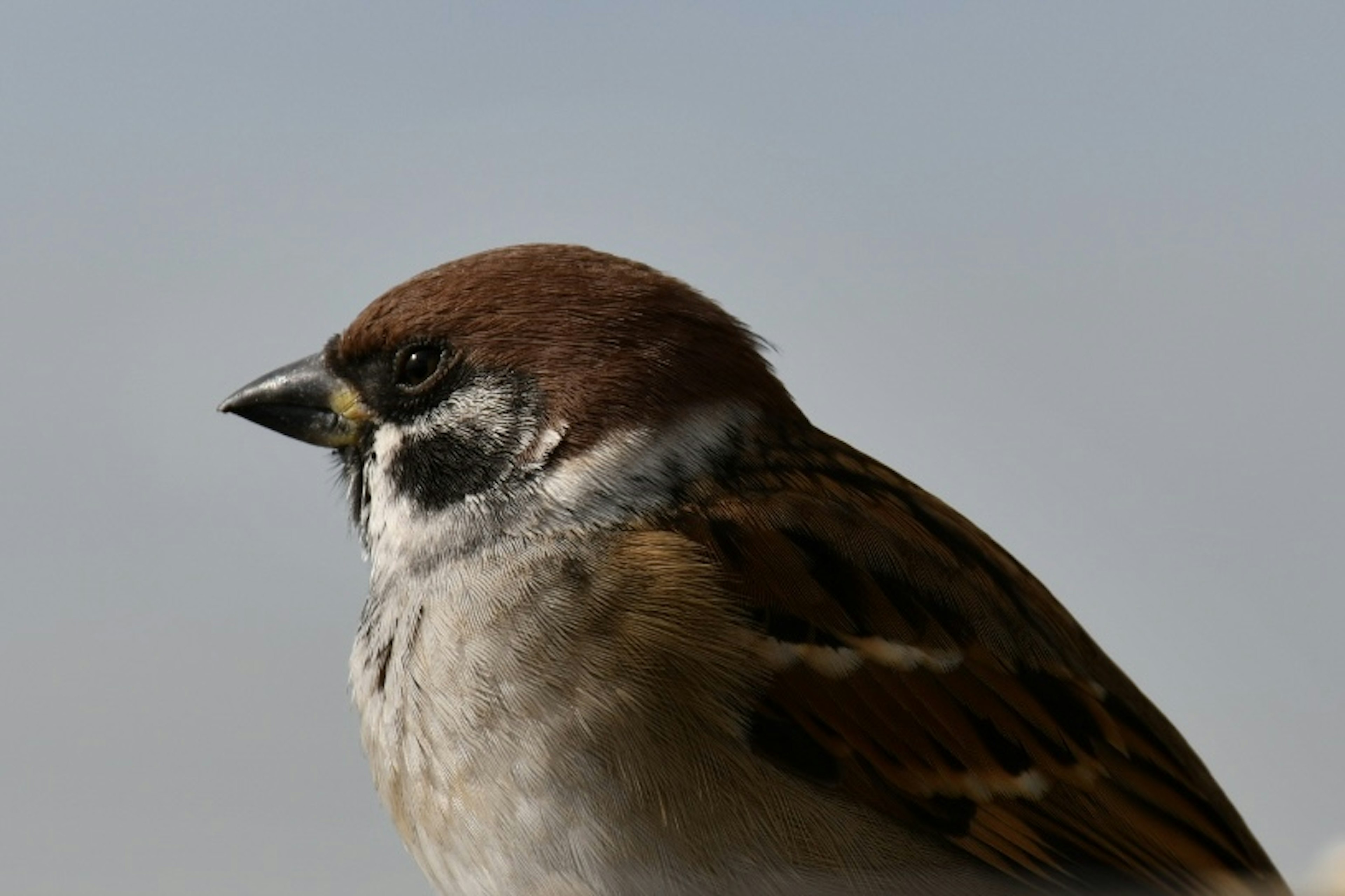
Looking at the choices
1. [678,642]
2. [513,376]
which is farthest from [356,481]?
[678,642]

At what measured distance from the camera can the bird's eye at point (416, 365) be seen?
2.66 metres

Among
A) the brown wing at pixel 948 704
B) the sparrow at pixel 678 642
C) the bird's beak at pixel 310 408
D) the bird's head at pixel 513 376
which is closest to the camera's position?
the sparrow at pixel 678 642

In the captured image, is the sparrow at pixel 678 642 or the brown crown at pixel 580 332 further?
the brown crown at pixel 580 332

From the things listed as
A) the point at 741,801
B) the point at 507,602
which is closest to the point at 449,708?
the point at 507,602

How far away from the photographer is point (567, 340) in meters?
2.57

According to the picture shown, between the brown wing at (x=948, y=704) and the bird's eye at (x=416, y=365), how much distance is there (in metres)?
0.53

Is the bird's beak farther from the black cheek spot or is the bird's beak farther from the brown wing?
the brown wing

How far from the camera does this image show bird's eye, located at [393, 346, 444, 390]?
266 cm

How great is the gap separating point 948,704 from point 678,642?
0.45 m

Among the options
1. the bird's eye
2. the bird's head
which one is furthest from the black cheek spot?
the bird's eye

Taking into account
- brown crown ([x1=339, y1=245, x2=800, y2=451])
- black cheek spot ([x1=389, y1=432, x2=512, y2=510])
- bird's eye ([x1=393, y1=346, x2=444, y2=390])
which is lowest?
black cheek spot ([x1=389, y1=432, x2=512, y2=510])

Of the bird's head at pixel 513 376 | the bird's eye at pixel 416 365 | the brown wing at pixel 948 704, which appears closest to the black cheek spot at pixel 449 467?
the bird's head at pixel 513 376

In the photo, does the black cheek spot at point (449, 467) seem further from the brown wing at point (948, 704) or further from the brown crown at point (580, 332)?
the brown wing at point (948, 704)

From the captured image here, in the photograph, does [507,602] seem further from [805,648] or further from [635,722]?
[805,648]
